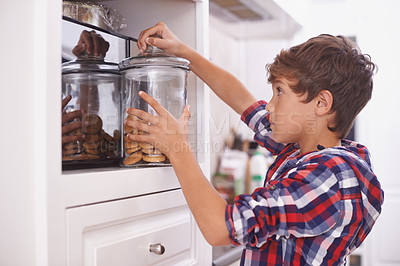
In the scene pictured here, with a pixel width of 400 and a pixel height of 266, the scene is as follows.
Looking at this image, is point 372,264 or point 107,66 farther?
point 372,264

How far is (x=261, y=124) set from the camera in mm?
1084

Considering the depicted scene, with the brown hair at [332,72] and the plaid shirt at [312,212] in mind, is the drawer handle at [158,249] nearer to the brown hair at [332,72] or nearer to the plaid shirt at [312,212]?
the plaid shirt at [312,212]

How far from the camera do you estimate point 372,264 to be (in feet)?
8.39

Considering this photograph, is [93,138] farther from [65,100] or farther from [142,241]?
[142,241]

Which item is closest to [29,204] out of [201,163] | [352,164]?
[201,163]

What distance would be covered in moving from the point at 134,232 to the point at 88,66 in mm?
328

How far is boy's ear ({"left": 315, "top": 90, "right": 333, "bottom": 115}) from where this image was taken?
2.95 feet

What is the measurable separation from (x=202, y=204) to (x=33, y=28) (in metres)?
0.41

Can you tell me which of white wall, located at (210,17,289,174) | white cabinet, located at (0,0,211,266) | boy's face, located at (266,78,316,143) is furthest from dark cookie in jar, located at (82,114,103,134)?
white wall, located at (210,17,289,174)

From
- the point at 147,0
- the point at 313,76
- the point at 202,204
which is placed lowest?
the point at 202,204

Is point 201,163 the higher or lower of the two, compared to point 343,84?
lower

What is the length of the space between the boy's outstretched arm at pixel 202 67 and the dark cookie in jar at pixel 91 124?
0.19 metres

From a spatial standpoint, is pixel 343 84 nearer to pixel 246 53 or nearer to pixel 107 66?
pixel 107 66

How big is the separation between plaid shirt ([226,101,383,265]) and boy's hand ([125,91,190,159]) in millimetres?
155
